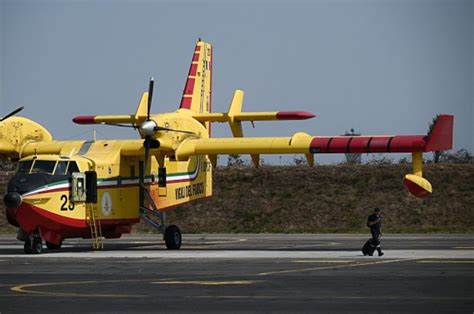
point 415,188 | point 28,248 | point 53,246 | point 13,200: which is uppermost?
point 415,188

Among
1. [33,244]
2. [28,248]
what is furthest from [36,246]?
[28,248]

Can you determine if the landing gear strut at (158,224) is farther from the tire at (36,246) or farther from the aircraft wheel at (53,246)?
the tire at (36,246)

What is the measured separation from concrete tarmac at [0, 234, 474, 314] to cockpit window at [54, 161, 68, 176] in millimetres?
2511

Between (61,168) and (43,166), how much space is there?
60cm

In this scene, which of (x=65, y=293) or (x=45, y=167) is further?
(x=45, y=167)

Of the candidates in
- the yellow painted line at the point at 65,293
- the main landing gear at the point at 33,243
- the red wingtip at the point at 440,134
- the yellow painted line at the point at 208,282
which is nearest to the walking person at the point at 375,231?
the red wingtip at the point at 440,134

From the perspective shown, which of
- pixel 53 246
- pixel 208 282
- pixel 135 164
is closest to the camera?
pixel 208 282

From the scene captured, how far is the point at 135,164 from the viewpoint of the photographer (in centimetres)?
3531

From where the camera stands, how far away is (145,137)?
111ft

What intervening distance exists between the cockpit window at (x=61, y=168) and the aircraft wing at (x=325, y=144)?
412 cm

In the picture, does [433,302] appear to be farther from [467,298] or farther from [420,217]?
[420,217]

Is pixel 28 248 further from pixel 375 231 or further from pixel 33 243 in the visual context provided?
pixel 375 231

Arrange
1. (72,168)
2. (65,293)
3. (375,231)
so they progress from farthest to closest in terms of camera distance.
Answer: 1. (72,168)
2. (375,231)
3. (65,293)

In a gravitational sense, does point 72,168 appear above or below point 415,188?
above
